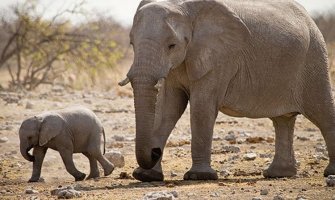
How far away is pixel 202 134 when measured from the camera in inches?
352

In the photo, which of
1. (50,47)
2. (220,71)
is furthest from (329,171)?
(50,47)

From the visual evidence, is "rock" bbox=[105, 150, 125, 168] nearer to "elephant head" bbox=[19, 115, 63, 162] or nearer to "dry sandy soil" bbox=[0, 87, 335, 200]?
"dry sandy soil" bbox=[0, 87, 335, 200]

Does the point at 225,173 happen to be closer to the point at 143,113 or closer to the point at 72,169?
the point at 72,169

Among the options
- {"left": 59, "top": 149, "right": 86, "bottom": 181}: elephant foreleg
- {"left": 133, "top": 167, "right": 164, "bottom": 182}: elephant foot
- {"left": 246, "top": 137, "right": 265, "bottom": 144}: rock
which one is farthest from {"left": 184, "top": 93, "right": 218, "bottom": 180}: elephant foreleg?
{"left": 246, "top": 137, "right": 265, "bottom": 144}: rock

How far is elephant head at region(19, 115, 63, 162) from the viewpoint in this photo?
10.6 m

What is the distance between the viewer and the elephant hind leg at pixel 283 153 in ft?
32.8

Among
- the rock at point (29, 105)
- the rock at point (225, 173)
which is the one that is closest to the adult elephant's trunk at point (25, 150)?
the rock at point (225, 173)

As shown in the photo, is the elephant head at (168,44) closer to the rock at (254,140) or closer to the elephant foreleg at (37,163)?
the elephant foreleg at (37,163)

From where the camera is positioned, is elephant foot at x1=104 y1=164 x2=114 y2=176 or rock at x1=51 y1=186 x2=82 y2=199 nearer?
rock at x1=51 y1=186 x2=82 y2=199

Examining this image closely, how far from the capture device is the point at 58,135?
1073cm

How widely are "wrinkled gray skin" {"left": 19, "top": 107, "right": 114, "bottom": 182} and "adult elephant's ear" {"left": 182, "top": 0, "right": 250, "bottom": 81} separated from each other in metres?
2.34

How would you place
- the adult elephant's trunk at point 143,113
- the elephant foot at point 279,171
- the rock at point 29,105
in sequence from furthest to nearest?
the rock at point 29,105 → the elephant foot at point 279,171 → the adult elephant's trunk at point 143,113

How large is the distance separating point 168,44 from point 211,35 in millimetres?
627

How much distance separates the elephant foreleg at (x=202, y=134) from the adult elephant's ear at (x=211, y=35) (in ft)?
0.84
